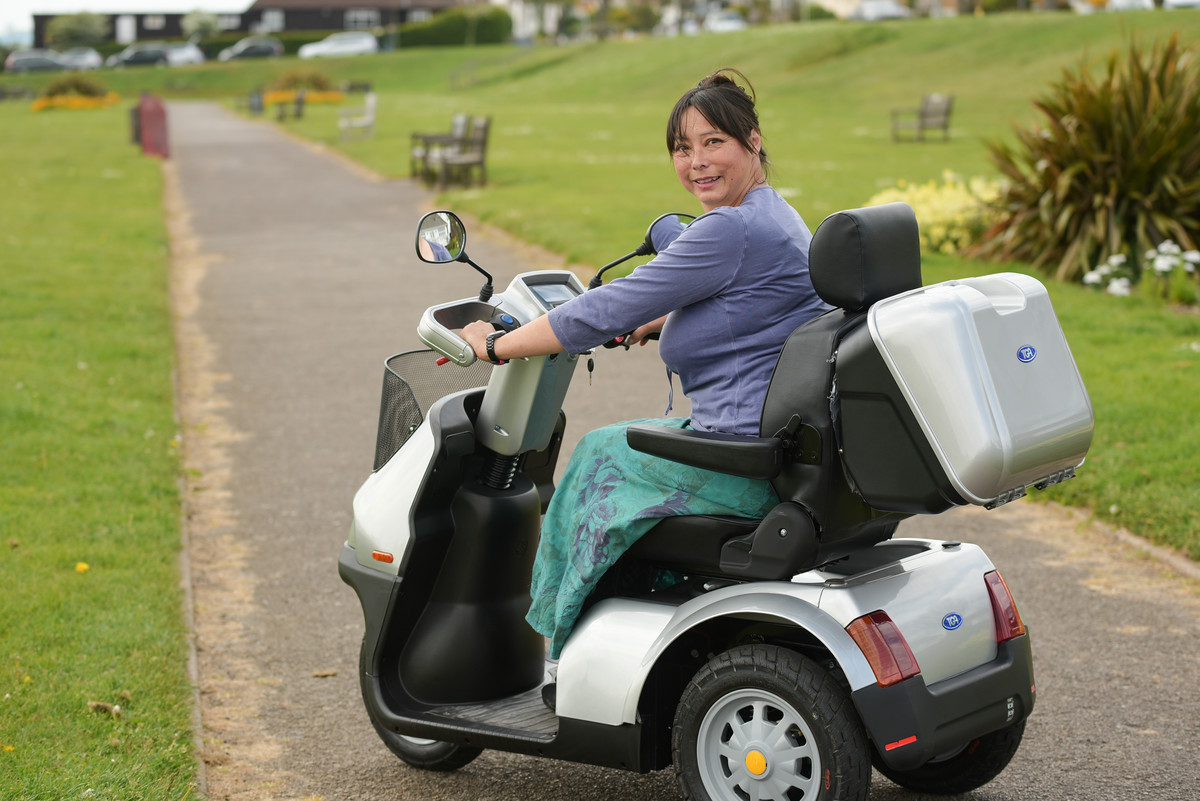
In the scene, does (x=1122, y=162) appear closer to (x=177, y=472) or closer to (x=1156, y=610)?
(x=1156, y=610)

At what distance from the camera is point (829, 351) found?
282 cm

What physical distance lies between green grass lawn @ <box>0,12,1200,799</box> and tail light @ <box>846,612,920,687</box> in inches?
58.7

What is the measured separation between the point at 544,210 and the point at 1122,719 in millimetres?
→ 12633

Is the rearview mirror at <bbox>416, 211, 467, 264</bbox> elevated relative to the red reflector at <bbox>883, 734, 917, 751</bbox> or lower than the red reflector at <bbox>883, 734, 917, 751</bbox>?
elevated

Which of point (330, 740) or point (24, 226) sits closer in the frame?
point (330, 740)

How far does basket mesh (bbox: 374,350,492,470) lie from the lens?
142 inches

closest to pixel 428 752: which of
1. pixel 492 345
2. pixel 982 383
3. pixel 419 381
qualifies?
pixel 419 381

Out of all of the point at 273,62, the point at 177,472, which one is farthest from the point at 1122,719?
the point at 273,62

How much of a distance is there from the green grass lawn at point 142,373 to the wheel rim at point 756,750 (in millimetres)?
1451

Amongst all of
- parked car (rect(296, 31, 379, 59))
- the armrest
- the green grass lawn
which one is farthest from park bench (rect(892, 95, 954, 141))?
parked car (rect(296, 31, 379, 59))

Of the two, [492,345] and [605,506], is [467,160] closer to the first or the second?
[492,345]

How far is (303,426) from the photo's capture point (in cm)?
770

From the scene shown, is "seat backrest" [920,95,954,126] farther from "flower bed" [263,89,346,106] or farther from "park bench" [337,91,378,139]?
"flower bed" [263,89,346,106]

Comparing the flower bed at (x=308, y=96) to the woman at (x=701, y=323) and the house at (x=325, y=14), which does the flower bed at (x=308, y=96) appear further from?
the house at (x=325, y=14)
